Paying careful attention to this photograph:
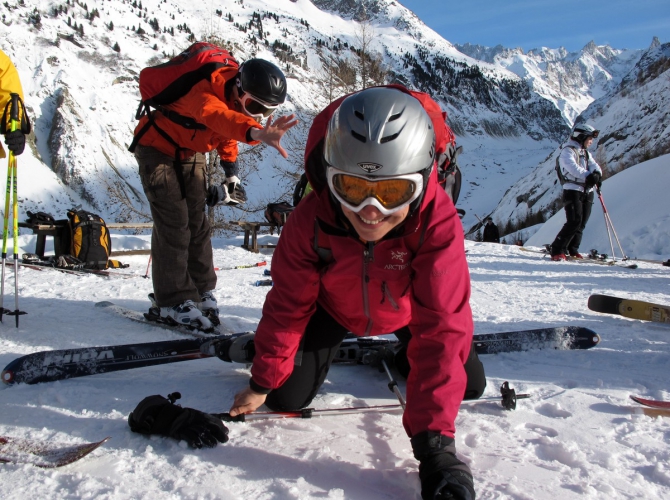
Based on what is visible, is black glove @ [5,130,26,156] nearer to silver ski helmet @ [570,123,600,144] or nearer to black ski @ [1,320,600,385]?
black ski @ [1,320,600,385]

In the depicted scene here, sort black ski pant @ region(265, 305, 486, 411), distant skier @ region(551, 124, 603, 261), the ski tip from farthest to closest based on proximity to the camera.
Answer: distant skier @ region(551, 124, 603, 261), the ski tip, black ski pant @ region(265, 305, 486, 411)

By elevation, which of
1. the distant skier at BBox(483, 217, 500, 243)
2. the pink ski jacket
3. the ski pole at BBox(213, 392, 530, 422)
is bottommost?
the ski pole at BBox(213, 392, 530, 422)

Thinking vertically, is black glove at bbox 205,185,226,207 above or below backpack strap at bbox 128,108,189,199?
below

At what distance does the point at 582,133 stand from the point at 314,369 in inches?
316

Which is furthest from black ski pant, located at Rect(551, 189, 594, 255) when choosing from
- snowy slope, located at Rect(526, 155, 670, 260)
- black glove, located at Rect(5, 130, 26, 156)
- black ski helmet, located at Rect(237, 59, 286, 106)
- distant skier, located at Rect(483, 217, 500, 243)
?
distant skier, located at Rect(483, 217, 500, 243)

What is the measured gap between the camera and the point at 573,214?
8641mm

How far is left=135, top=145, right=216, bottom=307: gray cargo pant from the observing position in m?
3.42

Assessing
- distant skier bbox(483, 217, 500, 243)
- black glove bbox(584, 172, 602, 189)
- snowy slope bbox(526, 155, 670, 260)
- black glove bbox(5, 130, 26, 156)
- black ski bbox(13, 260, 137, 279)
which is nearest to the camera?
black glove bbox(5, 130, 26, 156)

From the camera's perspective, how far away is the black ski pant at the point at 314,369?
85.9 inches

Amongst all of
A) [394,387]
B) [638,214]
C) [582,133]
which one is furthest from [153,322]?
[638,214]

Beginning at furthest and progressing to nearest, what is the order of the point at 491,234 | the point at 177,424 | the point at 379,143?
the point at 491,234 → the point at 177,424 → the point at 379,143

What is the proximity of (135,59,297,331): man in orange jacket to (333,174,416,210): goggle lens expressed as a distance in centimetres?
116

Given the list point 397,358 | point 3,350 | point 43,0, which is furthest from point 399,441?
point 43,0

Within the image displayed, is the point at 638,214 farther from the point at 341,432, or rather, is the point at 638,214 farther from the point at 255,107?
the point at 341,432
